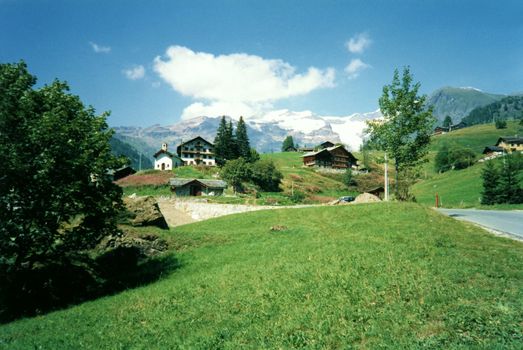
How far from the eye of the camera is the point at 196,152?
419 feet

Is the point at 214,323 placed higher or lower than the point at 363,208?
lower

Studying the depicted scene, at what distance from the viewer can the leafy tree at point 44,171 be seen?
16.3 metres

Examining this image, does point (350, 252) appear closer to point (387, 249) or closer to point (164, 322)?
point (387, 249)

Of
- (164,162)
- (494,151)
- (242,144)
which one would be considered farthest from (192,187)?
(494,151)

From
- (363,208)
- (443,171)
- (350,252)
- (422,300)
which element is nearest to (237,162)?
(363,208)

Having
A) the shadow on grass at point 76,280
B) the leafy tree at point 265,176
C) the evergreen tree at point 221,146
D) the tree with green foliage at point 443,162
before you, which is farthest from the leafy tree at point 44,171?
the tree with green foliage at point 443,162

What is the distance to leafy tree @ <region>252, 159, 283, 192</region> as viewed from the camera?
85.5 m

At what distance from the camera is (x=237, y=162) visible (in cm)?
7894

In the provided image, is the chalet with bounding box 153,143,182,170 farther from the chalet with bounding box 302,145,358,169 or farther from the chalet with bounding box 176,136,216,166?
the chalet with bounding box 302,145,358,169

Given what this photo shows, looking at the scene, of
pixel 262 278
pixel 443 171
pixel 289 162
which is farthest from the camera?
pixel 289 162

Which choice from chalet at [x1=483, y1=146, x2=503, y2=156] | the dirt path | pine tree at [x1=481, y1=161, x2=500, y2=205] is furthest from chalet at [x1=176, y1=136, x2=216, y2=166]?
chalet at [x1=483, y1=146, x2=503, y2=156]

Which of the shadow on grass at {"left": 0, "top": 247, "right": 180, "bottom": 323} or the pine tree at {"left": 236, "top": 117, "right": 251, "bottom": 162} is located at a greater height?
the pine tree at {"left": 236, "top": 117, "right": 251, "bottom": 162}

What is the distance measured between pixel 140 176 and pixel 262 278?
3055 inches

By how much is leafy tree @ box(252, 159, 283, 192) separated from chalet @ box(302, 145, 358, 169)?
48474mm
